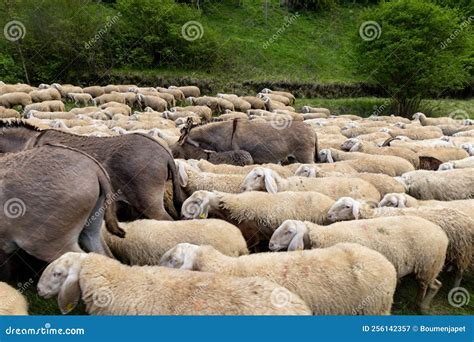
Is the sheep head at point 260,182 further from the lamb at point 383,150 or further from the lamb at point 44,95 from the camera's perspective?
the lamb at point 44,95

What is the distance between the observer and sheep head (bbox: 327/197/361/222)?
5980 millimetres

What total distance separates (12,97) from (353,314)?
17.7 meters

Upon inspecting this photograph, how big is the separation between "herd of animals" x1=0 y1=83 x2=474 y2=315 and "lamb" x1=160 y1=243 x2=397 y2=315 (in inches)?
0.5

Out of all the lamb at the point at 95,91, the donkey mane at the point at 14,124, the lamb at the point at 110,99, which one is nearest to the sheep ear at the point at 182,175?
the donkey mane at the point at 14,124

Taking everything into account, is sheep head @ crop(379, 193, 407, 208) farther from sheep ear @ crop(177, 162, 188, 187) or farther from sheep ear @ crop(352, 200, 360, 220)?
sheep ear @ crop(177, 162, 188, 187)

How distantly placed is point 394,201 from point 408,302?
1587mm

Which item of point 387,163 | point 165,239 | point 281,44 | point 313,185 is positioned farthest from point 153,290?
point 281,44

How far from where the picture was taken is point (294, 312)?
3.41 meters

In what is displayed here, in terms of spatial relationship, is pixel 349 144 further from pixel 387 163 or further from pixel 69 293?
pixel 69 293

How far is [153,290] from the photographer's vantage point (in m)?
3.85

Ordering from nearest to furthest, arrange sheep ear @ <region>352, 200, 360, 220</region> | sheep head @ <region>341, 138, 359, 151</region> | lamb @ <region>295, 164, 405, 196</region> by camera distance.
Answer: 1. sheep ear @ <region>352, 200, 360, 220</region>
2. lamb @ <region>295, 164, 405, 196</region>
3. sheep head @ <region>341, 138, 359, 151</region>

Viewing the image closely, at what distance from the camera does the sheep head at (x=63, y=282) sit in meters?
4.08

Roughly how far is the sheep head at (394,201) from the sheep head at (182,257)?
3.14 m

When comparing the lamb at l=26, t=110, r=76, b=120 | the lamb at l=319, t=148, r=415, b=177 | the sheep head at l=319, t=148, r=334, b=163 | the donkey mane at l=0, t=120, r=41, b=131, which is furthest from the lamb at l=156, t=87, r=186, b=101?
the donkey mane at l=0, t=120, r=41, b=131
